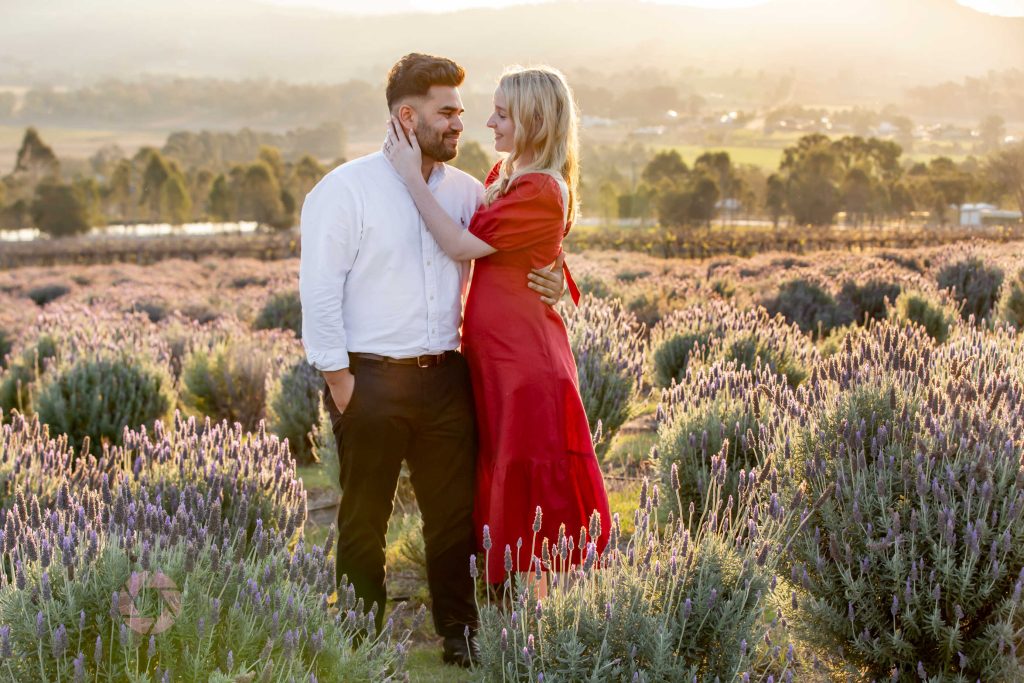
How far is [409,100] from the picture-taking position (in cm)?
389

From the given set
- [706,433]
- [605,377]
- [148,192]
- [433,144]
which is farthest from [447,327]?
[148,192]

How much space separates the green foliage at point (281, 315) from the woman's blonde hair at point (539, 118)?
1091 centimetres

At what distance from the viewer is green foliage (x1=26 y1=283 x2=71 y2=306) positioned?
2202 centimetres

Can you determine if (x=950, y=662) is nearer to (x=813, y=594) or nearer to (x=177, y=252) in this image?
(x=813, y=594)

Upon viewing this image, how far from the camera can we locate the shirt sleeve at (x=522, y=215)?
3.79 metres

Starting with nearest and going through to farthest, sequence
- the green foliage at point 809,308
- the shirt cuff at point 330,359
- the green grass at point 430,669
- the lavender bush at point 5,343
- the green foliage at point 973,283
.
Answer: the shirt cuff at point 330,359, the green grass at point 430,669, the lavender bush at point 5,343, the green foliage at point 973,283, the green foliage at point 809,308

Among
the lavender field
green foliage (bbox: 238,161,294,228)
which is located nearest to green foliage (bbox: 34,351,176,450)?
the lavender field

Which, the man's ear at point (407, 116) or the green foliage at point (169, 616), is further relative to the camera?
the man's ear at point (407, 116)

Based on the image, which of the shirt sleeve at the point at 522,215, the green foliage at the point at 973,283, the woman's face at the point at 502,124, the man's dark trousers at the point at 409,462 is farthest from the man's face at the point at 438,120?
the green foliage at the point at 973,283

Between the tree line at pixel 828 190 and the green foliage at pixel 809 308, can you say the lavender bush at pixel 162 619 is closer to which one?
the green foliage at pixel 809 308

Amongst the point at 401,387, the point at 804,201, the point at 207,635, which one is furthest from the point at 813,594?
the point at 804,201

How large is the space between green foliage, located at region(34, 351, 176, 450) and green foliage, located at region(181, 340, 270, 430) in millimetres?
1077

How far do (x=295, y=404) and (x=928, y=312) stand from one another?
686 cm

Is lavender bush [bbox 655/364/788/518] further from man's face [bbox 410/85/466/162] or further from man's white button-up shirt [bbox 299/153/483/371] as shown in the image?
man's face [bbox 410/85/466/162]
